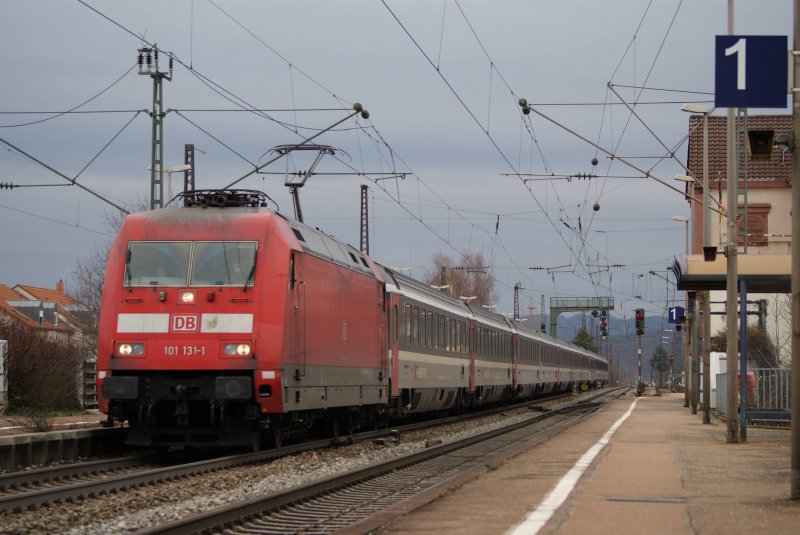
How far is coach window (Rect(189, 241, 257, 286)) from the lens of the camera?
635 inches

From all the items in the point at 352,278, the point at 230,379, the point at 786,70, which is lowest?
the point at 230,379

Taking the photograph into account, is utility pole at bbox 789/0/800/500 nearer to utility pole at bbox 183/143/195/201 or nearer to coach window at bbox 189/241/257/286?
coach window at bbox 189/241/257/286

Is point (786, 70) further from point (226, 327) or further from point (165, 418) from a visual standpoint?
point (165, 418)

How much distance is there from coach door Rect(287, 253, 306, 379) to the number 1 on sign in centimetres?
714

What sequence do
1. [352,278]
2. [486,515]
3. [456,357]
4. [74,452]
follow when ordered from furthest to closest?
1. [456,357]
2. [352,278]
3. [74,452]
4. [486,515]

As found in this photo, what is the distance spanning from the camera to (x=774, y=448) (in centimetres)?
1945

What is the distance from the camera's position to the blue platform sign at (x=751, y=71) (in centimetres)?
1214

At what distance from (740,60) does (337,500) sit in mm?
6890

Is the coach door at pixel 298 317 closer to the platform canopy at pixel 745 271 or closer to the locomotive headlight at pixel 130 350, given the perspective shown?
the locomotive headlight at pixel 130 350

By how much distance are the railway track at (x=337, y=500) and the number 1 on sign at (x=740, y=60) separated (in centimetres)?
599

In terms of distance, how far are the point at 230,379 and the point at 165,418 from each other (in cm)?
158

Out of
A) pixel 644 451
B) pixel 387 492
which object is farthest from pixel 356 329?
pixel 387 492

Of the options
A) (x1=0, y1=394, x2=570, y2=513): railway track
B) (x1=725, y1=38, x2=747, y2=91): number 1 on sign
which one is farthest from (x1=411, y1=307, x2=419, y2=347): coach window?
(x1=725, y1=38, x2=747, y2=91): number 1 on sign

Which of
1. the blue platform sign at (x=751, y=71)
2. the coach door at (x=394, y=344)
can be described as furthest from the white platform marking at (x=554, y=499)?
the coach door at (x=394, y=344)
